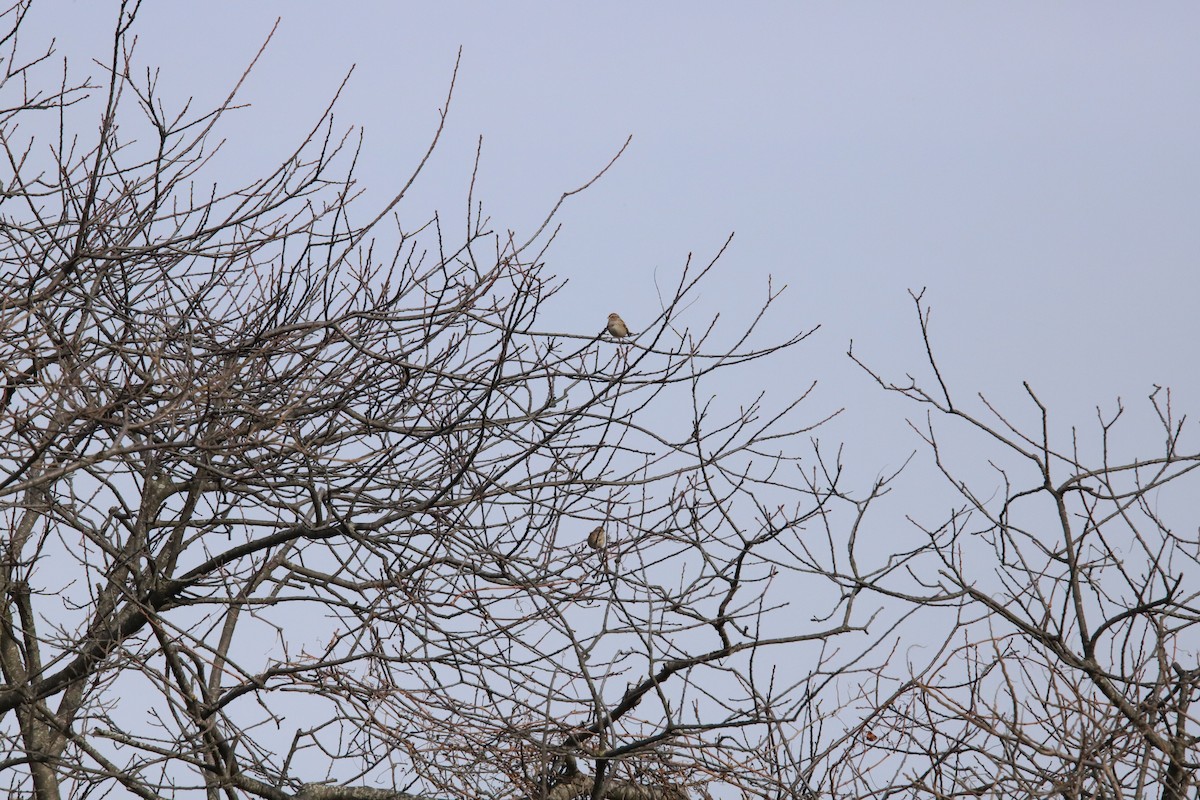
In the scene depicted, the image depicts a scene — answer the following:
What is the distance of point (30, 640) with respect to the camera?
689cm

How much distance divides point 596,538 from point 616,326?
99cm

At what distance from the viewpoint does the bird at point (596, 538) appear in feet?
19.1

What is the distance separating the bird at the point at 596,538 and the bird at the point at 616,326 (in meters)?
0.90

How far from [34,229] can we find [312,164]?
143 cm

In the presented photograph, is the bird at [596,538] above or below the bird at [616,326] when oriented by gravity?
below

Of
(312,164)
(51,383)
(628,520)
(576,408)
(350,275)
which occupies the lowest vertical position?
(51,383)

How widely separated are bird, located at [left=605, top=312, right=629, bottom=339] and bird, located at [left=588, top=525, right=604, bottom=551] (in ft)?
2.95

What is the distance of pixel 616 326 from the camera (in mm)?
5828

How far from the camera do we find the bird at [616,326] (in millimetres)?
5812

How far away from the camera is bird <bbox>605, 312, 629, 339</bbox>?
5812 millimetres

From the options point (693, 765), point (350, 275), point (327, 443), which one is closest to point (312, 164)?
point (350, 275)

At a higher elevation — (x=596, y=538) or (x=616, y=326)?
(x=616, y=326)

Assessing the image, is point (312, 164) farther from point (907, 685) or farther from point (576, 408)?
point (907, 685)

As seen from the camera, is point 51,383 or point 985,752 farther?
point 51,383
